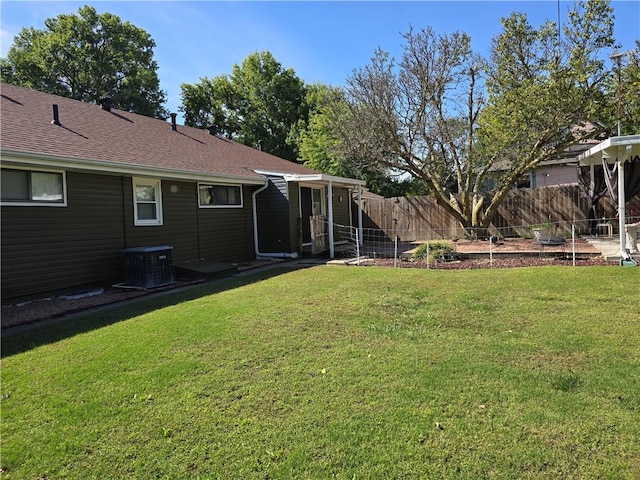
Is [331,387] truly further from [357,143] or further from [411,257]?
[357,143]

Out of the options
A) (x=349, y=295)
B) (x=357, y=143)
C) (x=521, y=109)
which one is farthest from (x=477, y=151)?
(x=349, y=295)

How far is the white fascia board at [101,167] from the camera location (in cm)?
712

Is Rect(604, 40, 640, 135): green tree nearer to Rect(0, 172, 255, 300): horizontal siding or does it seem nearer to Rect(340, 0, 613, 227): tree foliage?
Rect(340, 0, 613, 227): tree foliage

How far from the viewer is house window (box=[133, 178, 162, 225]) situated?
978 cm

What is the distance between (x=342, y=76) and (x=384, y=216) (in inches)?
261

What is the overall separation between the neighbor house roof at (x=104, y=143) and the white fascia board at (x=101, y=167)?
2cm

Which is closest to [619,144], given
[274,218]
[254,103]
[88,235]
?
[274,218]

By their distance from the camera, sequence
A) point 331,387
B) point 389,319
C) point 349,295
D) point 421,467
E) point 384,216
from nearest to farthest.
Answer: point 421,467 < point 331,387 < point 389,319 < point 349,295 < point 384,216

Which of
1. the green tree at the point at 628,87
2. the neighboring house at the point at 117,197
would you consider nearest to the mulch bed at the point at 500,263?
the neighboring house at the point at 117,197

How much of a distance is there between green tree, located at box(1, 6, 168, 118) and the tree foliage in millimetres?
22999

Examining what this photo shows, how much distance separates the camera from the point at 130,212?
9.55 meters

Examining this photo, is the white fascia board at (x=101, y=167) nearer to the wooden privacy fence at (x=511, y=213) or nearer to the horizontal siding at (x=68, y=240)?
the horizontal siding at (x=68, y=240)

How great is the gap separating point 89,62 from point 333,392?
35.2 m

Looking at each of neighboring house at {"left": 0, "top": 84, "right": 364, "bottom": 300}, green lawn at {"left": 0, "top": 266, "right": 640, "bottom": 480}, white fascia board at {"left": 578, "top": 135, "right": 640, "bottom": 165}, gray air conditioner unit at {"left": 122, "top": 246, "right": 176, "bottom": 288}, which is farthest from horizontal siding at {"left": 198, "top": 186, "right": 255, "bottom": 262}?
white fascia board at {"left": 578, "top": 135, "right": 640, "bottom": 165}
